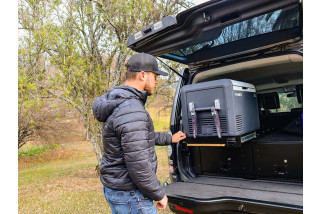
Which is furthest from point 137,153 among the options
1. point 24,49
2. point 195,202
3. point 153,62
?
point 24,49

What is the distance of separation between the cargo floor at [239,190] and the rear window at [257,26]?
147 cm

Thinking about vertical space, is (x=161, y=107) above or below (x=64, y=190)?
above

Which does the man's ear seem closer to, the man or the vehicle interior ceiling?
the man

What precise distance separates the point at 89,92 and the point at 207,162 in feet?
13.8

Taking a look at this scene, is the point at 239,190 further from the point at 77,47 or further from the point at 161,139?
the point at 77,47

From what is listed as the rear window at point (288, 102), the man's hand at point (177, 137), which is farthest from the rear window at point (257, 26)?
the rear window at point (288, 102)

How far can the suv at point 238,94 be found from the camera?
7.09 ft

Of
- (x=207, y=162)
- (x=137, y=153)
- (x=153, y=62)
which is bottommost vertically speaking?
(x=207, y=162)

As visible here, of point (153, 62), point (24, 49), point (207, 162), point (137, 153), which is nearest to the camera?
point (137, 153)

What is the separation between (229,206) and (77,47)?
5076mm

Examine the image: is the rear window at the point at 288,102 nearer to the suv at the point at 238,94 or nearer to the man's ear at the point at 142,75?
the suv at the point at 238,94

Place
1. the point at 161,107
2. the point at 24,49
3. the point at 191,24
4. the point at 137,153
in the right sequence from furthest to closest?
the point at 161,107 < the point at 24,49 < the point at 191,24 < the point at 137,153

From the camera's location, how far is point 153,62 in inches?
80.0

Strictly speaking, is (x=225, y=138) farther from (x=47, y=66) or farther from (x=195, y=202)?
(x=47, y=66)
